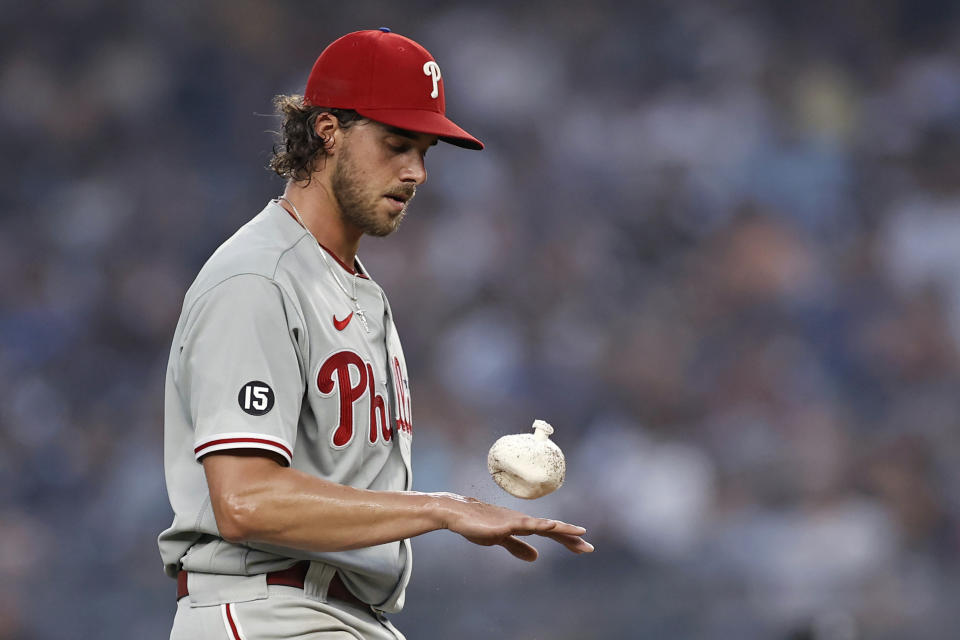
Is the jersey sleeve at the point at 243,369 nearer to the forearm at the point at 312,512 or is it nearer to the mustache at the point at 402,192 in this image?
the forearm at the point at 312,512

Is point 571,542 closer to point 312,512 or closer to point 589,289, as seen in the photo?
point 312,512

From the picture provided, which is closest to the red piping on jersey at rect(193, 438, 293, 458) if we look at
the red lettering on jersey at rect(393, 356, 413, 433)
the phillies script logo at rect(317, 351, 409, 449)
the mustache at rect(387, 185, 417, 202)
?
the phillies script logo at rect(317, 351, 409, 449)

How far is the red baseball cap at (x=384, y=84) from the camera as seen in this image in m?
2.42

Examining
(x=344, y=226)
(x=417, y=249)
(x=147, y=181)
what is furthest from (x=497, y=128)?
(x=344, y=226)

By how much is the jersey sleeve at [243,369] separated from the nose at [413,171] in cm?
46

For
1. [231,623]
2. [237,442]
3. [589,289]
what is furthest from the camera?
[589,289]

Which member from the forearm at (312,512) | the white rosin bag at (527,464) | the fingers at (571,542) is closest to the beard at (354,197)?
the white rosin bag at (527,464)

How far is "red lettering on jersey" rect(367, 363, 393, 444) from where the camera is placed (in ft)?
7.66

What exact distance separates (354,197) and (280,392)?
55cm

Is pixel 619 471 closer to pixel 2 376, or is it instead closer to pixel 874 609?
pixel 874 609

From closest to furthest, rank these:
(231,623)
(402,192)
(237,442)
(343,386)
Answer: (237,442) → (231,623) → (343,386) → (402,192)

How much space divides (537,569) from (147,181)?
125 inches

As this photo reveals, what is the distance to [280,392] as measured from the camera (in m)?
2.08

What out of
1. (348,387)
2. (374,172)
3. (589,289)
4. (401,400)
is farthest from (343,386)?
(589,289)
